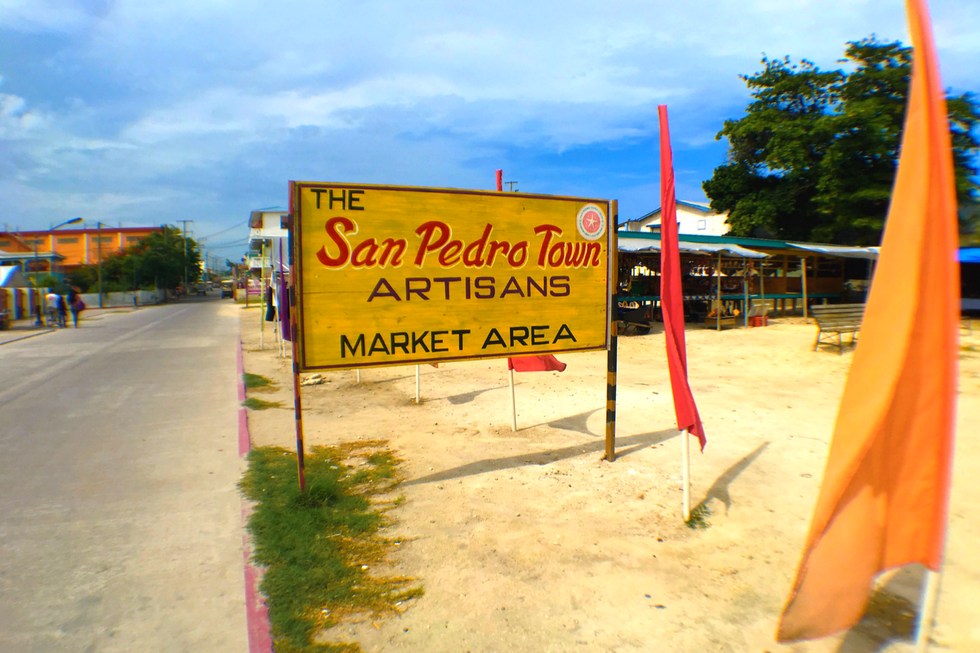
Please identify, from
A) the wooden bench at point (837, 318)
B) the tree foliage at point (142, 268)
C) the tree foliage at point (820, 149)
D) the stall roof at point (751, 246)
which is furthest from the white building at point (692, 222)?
the tree foliage at point (142, 268)

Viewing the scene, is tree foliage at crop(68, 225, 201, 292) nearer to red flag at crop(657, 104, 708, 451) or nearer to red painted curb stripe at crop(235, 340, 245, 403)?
red painted curb stripe at crop(235, 340, 245, 403)

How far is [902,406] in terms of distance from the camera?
2.30m

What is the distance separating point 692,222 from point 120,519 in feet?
163

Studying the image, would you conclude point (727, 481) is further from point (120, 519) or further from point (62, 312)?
point (62, 312)

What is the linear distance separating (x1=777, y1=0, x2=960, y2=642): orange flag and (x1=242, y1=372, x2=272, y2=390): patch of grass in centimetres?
953

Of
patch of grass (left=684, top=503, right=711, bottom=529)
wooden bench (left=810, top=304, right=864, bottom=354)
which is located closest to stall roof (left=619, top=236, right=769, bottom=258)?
wooden bench (left=810, top=304, right=864, bottom=354)

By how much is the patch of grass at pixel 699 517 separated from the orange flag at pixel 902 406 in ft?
5.65

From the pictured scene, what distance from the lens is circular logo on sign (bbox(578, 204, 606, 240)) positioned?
218 inches

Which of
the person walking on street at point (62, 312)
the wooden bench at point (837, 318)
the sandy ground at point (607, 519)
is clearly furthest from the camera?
the person walking on street at point (62, 312)

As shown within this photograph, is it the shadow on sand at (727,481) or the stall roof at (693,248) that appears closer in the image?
the shadow on sand at (727,481)

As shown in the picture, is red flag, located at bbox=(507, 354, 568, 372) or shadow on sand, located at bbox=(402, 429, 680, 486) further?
red flag, located at bbox=(507, 354, 568, 372)

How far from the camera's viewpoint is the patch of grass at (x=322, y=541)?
10.5 feet

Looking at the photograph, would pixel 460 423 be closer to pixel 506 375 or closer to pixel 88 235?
pixel 506 375

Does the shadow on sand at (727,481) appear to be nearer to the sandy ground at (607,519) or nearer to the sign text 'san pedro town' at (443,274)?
the sandy ground at (607,519)
